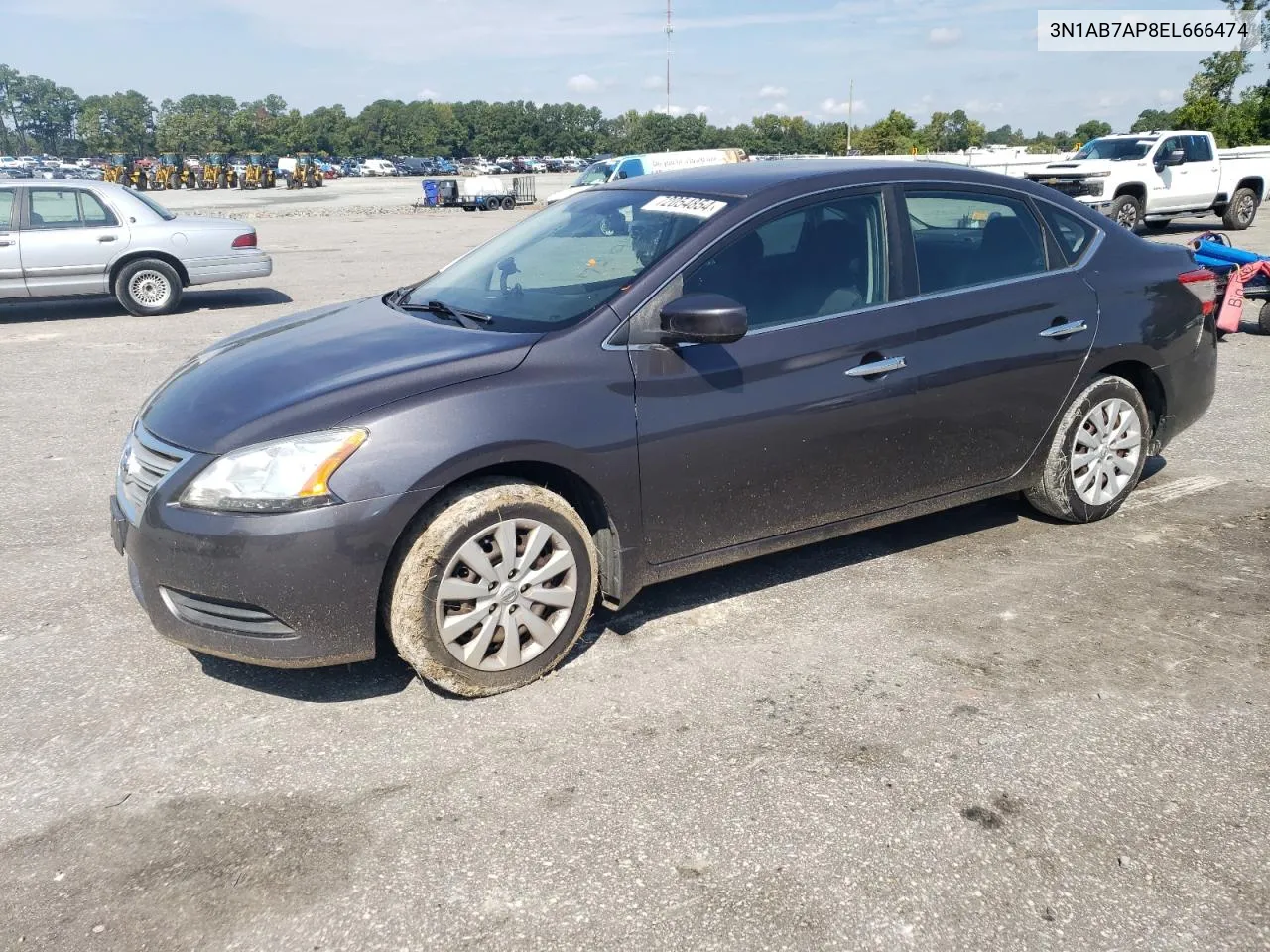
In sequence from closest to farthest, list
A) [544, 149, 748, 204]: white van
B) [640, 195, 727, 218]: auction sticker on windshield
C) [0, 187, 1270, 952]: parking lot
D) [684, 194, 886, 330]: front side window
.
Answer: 1. [0, 187, 1270, 952]: parking lot
2. [684, 194, 886, 330]: front side window
3. [640, 195, 727, 218]: auction sticker on windshield
4. [544, 149, 748, 204]: white van

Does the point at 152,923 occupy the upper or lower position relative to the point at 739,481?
lower

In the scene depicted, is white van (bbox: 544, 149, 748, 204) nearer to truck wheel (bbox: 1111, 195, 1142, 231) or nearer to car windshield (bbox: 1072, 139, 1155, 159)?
car windshield (bbox: 1072, 139, 1155, 159)

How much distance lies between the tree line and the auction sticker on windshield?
89.9m

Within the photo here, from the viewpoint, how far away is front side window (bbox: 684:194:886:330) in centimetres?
387

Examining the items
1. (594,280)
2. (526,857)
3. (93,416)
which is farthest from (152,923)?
(93,416)

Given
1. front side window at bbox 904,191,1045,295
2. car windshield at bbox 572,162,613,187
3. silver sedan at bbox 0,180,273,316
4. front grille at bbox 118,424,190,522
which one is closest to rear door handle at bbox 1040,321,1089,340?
front side window at bbox 904,191,1045,295

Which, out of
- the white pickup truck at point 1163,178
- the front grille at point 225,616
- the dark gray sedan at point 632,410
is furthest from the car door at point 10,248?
the white pickup truck at point 1163,178

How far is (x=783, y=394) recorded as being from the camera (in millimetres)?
3859

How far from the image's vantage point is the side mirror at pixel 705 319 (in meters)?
3.49

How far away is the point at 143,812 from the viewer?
290cm

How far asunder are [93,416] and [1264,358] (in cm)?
919

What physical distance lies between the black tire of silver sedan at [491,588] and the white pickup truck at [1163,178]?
57.7ft

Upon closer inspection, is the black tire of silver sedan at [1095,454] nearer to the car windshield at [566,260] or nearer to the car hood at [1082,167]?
the car windshield at [566,260]

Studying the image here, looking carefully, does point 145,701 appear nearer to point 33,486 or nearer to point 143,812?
point 143,812
